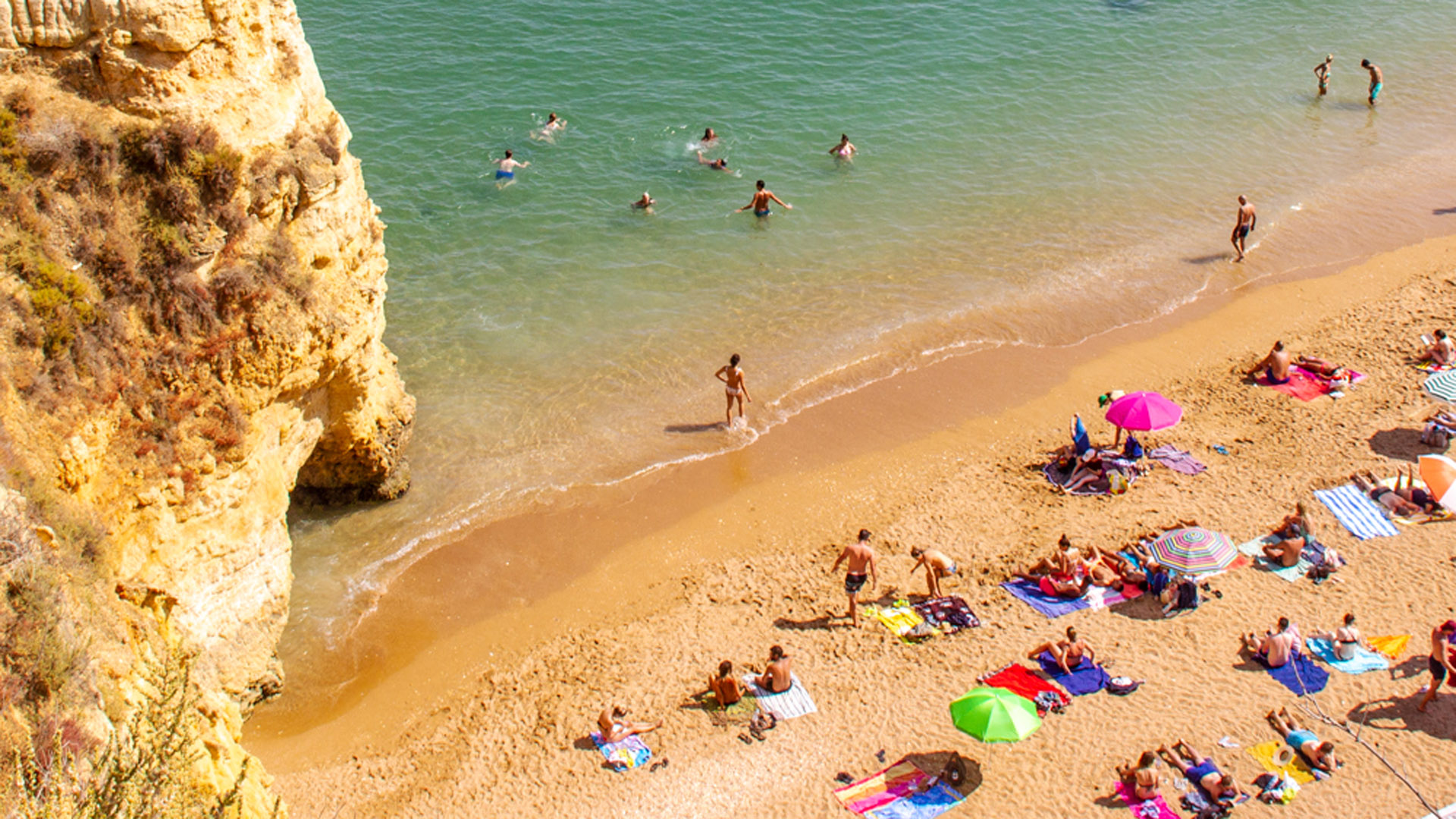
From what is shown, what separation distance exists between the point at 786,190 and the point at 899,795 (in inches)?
640

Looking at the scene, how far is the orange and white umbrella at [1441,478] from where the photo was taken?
1388cm

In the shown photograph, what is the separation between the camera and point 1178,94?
28.8 meters

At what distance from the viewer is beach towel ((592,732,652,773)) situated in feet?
37.8

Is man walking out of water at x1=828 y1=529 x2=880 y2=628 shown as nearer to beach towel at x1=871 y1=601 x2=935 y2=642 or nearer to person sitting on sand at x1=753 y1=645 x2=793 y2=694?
beach towel at x1=871 y1=601 x2=935 y2=642

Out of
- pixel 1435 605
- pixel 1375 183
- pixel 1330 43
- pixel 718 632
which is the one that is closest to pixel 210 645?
pixel 718 632

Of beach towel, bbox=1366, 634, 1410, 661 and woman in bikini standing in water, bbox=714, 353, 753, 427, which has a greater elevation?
woman in bikini standing in water, bbox=714, 353, 753, 427

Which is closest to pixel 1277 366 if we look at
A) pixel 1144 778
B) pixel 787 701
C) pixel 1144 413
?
pixel 1144 413

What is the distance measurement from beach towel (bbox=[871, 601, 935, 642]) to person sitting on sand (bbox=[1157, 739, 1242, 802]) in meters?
3.02

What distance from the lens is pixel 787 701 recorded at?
40.0 ft

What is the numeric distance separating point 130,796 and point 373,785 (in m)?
4.43

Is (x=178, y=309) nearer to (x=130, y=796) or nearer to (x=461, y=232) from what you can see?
(x=130, y=796)

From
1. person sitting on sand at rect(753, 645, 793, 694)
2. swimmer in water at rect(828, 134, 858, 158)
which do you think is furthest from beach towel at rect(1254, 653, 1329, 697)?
swimmer in water at rect(828, 134, 858, 158)

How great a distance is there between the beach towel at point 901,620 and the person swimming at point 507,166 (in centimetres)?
1489

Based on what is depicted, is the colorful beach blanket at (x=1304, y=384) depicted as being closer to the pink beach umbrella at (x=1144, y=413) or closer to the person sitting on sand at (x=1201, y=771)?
the pink beach umbrella at (x=1144, y=413)
